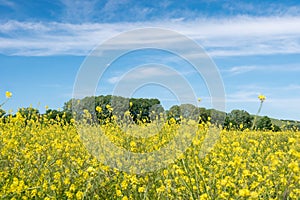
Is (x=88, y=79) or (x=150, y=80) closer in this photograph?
(x=88, y=79)

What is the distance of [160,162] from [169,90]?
199 cm

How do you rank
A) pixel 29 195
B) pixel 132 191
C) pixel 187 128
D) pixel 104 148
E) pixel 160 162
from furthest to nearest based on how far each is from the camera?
pixel 187 128, pixel 104 148, pixel 160 162, pixel 132 191, pixel 29 195

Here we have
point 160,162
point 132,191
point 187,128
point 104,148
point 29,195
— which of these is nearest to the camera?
point 29,195

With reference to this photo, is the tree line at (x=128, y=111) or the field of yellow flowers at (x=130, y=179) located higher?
the tree line at (x=128, y=111)

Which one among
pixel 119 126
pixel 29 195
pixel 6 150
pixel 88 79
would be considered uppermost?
pixel 88 79

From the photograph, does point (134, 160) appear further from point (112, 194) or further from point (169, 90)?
point (169, 90)

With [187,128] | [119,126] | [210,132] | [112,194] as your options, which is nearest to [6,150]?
[112,194]

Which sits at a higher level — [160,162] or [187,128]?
[187,128]

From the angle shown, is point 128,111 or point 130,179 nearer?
point 130,179

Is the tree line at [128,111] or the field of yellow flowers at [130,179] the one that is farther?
the tree line at [128,111]

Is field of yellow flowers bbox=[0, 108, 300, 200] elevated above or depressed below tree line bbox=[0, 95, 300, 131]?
below

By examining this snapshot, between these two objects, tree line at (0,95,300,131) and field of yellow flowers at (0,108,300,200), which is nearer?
field of yellow flowers at (0,108,300,200)

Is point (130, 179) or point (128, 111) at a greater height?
point (128, 111)

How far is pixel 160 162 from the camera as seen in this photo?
213 inches
